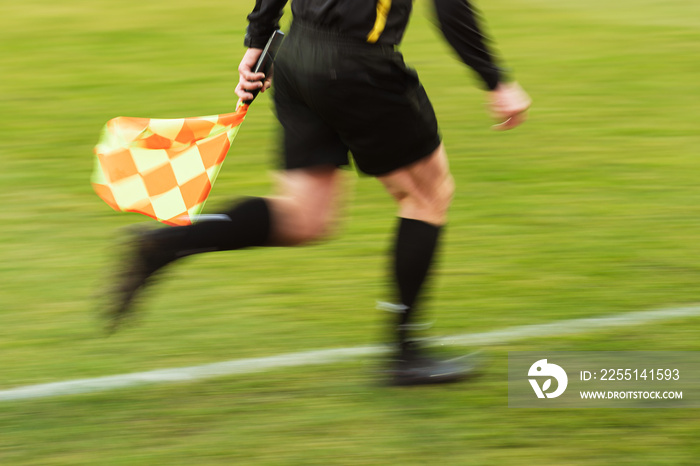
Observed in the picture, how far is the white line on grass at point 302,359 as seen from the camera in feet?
10.4

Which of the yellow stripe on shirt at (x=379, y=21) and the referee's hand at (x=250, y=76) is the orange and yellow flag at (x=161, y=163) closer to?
the referee's hand at (x=250, y=76)

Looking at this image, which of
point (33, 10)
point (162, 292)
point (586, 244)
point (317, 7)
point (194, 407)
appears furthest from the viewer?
point (33, 10)

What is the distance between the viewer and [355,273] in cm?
404

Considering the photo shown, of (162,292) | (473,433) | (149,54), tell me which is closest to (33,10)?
(149,54)

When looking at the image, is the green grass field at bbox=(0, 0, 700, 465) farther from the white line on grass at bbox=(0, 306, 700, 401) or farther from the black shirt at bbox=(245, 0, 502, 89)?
the black shirt at bbox=(245, 0, 502, 89)

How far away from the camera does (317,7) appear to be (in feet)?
9.21

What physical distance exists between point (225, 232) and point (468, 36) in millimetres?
852

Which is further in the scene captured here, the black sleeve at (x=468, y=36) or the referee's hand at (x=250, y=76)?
the referee's hand at (x=250, y=76)

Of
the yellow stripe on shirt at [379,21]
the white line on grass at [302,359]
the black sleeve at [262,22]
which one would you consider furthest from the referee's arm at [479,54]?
the white line on grass at [302,359]

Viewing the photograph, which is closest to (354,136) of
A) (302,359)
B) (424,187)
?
(424,187)

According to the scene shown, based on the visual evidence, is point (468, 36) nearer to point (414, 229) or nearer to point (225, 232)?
point (414, 229)

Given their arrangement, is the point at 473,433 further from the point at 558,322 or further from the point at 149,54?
the point at 149,54

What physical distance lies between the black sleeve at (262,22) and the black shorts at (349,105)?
15 cm

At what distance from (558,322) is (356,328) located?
68cm
